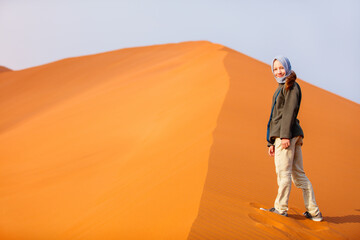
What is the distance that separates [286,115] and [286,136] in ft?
0.78

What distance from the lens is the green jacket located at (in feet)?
14.5

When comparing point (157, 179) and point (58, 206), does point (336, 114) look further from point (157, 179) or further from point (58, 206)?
point (58, 206)

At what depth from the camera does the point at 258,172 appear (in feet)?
19.8

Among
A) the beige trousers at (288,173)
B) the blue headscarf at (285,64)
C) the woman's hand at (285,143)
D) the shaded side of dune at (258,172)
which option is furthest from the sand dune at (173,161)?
the blue headscarf at (285,64)

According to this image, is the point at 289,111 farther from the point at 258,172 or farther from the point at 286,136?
the point at 258,172

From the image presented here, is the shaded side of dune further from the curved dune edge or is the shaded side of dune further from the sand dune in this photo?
the curved dune edge

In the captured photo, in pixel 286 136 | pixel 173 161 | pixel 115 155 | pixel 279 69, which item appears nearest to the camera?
pixel 286 136

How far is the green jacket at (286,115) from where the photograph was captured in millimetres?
4406

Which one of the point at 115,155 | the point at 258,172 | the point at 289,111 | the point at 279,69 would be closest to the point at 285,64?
the point at 279,69

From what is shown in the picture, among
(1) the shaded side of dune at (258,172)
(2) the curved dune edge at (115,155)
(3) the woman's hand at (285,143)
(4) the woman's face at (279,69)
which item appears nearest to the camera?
(1) the shaded side of dune at (258,172)

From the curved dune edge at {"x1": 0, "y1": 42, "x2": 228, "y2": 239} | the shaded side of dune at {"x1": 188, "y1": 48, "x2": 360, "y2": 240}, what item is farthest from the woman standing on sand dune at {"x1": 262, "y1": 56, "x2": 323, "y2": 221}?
the curved dune edge at {"x1": 0, "y1": 42, "x2": 228, "y2": 239}

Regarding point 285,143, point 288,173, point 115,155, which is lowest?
point 115,155

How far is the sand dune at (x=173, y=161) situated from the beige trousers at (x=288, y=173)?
0.65ft

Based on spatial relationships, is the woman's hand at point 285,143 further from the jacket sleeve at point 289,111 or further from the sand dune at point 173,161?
the sand dune at point 173,161
